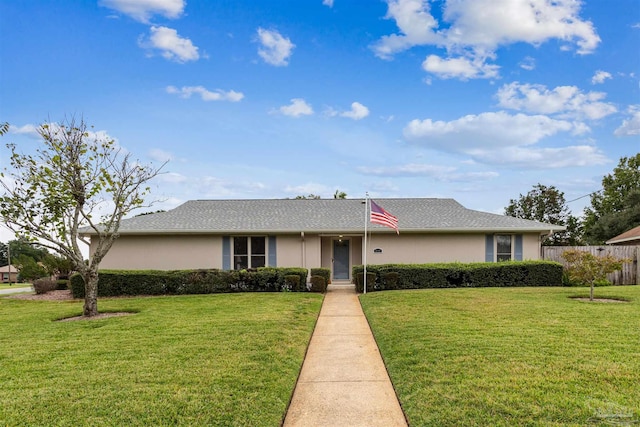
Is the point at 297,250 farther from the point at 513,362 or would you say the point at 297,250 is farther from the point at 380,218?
the point at 513,362

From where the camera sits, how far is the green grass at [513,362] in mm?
4047

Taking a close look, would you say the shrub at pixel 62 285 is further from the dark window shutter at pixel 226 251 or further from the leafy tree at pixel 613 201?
the leafy tree at pixel 613 201

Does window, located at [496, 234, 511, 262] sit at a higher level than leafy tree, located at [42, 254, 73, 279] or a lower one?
higher

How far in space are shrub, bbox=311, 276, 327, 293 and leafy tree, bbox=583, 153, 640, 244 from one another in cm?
3112

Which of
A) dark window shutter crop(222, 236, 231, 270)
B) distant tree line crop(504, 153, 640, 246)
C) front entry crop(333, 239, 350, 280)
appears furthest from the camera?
distant tree line crop(504, 153, 640, 246)

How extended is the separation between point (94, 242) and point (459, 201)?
55.7 feet

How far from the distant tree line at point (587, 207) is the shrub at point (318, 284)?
1134 inches

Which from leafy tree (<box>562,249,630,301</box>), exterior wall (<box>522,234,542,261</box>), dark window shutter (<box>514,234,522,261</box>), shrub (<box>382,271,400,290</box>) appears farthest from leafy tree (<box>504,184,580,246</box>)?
shrub (<box>382,271,400,290</box>)

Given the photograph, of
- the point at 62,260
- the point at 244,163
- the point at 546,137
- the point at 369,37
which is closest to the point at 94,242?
the point at 62,260

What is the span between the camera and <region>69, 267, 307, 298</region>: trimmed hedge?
14383 mm

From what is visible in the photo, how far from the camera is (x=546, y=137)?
1998cm

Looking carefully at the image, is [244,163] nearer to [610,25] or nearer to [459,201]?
[459,201]

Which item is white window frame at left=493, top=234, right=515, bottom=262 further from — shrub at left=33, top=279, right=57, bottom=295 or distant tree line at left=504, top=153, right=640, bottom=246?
distant tree line at left=504, top=153, right=640, bottom=246

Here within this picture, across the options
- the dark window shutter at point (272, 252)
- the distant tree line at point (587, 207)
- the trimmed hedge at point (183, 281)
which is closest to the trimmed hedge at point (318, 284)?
the trimmed hedge at point (183, 281)
